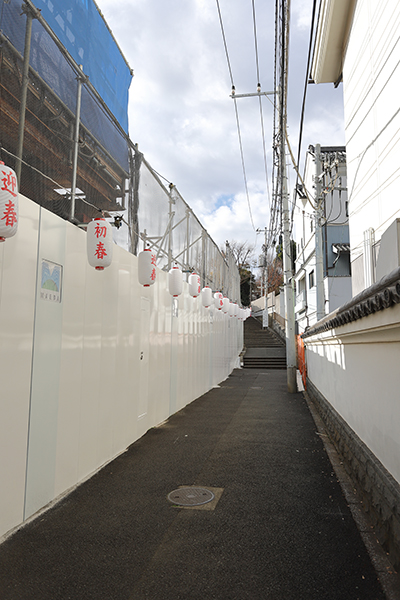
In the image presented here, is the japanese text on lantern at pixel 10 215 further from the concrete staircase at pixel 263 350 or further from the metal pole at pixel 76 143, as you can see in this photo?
the concrete staircase at pixel 263 350

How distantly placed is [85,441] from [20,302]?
7.70ft

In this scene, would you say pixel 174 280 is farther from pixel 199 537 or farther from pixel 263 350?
pixel 263 350

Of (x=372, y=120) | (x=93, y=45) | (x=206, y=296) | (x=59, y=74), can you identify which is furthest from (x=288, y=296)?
(x=59, y=74)

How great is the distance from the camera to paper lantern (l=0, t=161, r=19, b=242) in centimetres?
346

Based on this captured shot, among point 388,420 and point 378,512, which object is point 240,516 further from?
point 388,420

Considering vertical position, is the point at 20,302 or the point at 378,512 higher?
the point at 20,302

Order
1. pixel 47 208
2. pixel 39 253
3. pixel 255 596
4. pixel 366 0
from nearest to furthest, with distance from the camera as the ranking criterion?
pixel 255 596
pixel 39 253
pixel 47 208
pixel 366 0

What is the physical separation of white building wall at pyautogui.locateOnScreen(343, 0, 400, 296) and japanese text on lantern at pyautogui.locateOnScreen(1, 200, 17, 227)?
7.89m

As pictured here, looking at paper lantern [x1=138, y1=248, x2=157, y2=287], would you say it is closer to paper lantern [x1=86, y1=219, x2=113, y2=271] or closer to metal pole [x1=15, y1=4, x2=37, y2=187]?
paper lantern [x1=86, y1=219, x2=113, y2=271]

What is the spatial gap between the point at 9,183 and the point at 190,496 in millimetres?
3922

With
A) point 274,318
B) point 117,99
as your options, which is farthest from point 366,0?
point 274,318

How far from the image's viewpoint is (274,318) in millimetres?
42875

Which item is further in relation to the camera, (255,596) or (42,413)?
(42,413)

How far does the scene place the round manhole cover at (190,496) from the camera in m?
4.74
